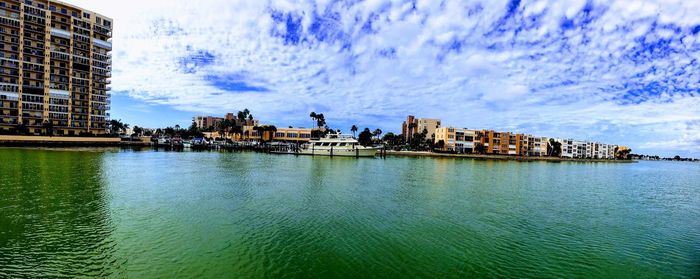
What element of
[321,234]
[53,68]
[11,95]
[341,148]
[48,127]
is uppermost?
[53,68]

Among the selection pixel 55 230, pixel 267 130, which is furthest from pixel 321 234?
pixel 267 130

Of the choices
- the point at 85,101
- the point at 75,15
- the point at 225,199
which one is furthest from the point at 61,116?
the point at 225,199

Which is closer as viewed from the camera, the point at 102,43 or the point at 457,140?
the point at 102,43

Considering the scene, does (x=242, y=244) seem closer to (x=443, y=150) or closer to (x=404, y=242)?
(x=404, y=242)

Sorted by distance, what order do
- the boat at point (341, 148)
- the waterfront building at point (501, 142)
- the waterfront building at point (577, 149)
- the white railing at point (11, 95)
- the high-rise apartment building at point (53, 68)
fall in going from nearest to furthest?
the white railing at point (11, 95) < the high-rise apartment building at point (53, 68) < the boat at point (341, 148) < the waterfront building at point (501, 142) < the waterfront building at point (577, 149)

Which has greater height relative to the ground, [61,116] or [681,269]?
[61,116]

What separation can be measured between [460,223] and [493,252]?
5.18m

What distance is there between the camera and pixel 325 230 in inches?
721

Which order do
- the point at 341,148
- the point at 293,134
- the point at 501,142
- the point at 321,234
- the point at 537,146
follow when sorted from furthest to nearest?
the point at 537,146
the point at 293,134
the point at 501,142
the point at 341,148
the point at 321,234

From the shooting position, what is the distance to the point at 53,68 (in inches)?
4050

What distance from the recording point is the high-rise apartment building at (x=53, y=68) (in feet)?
312

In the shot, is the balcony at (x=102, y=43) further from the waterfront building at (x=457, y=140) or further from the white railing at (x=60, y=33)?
the waterfront building at (x=457, y=140)

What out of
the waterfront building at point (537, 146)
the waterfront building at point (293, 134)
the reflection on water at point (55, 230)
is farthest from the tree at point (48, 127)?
the waterfront building at point (537, 146)

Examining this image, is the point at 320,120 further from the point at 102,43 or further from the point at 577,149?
the point at 577,149
